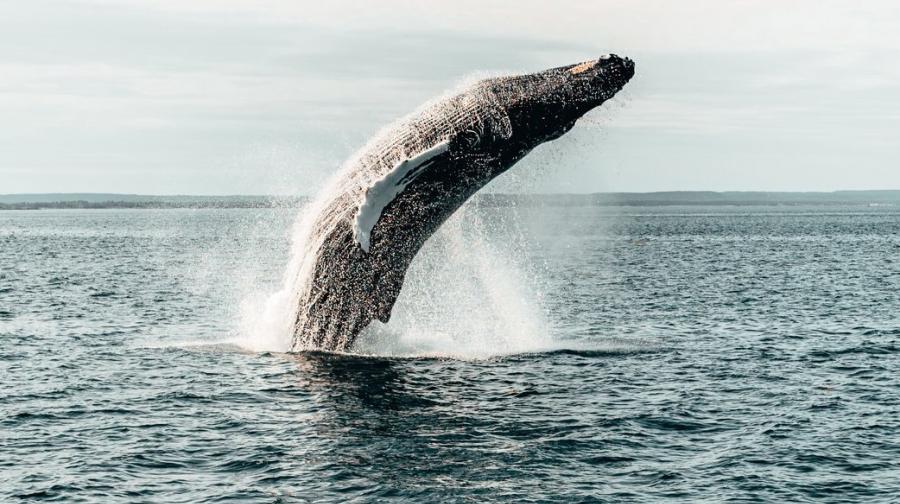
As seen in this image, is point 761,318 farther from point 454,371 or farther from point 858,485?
point 858,485

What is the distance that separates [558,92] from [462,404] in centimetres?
595

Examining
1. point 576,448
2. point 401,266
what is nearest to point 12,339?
point 401,266

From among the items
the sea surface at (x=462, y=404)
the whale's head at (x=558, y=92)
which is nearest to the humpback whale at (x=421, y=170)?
the whale's head at (x=558, y=92)

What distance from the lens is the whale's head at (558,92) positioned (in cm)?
1817

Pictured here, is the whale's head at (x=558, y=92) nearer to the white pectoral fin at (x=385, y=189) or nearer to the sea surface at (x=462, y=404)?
the white pectoral fin at (x=385, y=189)

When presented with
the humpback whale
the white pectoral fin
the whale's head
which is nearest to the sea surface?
the humpback whale

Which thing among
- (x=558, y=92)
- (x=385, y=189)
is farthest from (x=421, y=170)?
(x=558, y=92)

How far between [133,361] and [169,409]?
5.68m

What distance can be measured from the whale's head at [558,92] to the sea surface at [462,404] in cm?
496

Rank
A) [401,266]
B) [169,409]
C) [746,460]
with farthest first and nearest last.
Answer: [401,266], [169,409], [746,460]

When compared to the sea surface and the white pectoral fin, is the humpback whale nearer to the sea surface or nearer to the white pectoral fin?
the white pectoral fin

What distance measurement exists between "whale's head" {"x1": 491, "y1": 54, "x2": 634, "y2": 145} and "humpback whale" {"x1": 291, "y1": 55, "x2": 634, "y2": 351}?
0.06ft

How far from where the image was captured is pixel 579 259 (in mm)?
73125

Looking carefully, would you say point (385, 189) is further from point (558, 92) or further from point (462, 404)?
point (462, 404)
